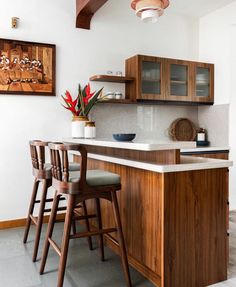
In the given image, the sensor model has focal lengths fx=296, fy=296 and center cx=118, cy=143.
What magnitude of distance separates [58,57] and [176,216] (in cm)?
259

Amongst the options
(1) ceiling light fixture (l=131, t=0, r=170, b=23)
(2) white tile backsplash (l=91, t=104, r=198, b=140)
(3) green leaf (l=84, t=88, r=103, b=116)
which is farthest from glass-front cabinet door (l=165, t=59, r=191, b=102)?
(1) ceiling light fixture (l=131, t=0, r=170, b=23)

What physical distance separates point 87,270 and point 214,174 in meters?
1.24

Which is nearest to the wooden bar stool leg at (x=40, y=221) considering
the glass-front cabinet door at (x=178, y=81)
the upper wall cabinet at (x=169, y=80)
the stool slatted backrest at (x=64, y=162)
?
the stool slatted backrest at (x=64, y=162)

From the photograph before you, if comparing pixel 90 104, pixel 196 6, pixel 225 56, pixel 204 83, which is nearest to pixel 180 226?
pixel 90 104

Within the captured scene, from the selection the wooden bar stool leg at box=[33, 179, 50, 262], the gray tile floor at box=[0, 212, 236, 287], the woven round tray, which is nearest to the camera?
the gray tile floor at box=[0, 212, 236, 287]

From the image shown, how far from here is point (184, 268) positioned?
2027 mm

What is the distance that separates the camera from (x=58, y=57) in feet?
12.2

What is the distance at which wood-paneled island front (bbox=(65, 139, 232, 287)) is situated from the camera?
1.96 meters

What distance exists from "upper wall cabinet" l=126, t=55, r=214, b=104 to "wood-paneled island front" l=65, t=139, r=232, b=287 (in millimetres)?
1792

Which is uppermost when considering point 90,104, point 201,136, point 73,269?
point 90,104

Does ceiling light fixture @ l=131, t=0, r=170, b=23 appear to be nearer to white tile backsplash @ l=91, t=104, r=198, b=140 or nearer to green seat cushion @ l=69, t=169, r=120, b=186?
green seat cushion @ l=69, t=169, r=120, b=186

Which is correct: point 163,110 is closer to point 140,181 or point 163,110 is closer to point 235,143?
point 235,143

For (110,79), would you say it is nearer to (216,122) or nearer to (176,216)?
(216,122)

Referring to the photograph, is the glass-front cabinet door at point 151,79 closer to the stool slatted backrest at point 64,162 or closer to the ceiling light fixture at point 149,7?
the ceiling light fixture at point 149,7
